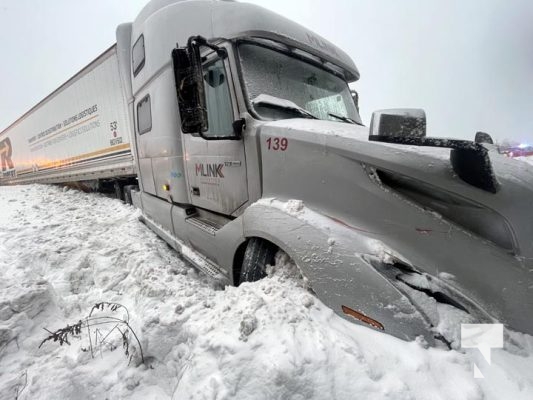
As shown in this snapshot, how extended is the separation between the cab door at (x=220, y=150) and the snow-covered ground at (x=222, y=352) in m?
0.91

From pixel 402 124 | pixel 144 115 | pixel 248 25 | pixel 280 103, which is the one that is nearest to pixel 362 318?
pixel 402 124

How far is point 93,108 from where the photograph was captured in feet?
23.5

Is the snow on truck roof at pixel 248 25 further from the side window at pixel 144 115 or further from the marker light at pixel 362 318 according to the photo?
the marker light at pixel 362 318

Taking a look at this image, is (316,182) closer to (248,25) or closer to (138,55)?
(248,25)

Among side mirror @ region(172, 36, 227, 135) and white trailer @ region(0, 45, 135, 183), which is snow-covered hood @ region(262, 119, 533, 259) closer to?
side mirror @ region(172, 36, 227, 135)

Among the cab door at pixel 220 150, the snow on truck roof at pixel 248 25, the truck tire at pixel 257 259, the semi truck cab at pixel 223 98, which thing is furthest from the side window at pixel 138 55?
the truck tire at pixel 257 259

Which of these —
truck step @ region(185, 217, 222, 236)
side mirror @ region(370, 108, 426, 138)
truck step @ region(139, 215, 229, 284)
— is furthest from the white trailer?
side mirror @ region(370, 108, 426, 138)

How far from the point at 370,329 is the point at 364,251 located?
1.42ft

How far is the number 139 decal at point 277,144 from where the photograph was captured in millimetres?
2098

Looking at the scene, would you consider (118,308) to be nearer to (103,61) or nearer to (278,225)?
(278,225)

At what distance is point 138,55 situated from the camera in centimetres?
438

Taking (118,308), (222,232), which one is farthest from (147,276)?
(222,232)

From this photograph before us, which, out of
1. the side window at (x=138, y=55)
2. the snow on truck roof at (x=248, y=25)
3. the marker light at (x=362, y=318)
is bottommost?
the marker light at (x=362, y=318)

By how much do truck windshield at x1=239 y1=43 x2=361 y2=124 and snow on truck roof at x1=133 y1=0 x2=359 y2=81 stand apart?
0.44 ft
